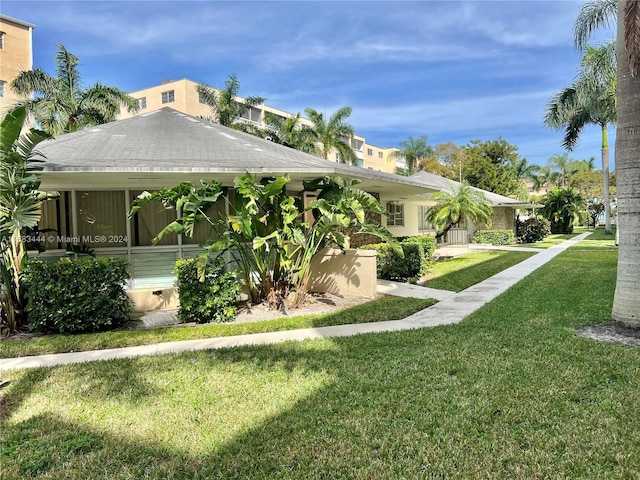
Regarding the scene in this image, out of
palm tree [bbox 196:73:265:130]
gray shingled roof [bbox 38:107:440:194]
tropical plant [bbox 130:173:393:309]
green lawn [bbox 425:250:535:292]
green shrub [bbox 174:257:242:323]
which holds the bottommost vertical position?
green lawn [bbox 425:250:535:292]

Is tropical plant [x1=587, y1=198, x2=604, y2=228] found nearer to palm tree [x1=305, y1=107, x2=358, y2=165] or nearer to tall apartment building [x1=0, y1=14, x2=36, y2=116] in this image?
palm tree [x1=305, y1=107, x2=358, y2=165]

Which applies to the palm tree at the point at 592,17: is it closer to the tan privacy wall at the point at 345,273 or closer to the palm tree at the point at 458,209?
the palm tree at the point at 458,209

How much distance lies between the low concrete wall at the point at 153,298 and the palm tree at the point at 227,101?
2366 centimetres

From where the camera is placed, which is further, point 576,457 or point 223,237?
point 223,237

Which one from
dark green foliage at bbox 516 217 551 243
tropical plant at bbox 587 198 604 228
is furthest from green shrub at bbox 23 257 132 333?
tropical plant at bbox 587 198 604 228

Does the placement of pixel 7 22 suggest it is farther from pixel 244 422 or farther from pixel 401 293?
pixel 244 422

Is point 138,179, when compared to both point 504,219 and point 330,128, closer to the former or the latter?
point 330,128

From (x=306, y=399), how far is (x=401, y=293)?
644 centimetres

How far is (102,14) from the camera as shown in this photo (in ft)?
31.0

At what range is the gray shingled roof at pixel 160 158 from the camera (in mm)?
7828

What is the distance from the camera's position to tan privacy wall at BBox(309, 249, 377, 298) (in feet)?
31.9

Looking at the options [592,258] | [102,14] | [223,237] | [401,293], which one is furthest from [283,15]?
[592,258]

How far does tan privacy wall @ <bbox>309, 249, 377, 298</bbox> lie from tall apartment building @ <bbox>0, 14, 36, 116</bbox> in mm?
34027

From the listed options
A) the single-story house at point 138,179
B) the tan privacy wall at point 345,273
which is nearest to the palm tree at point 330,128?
the single-story house at point 138,179
